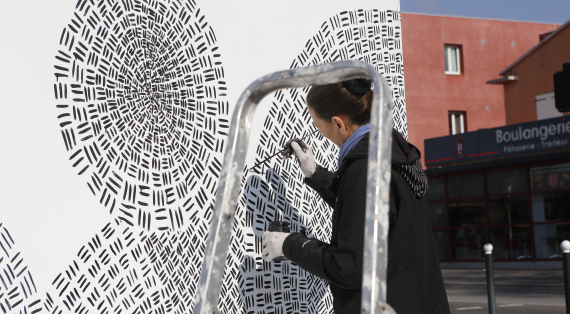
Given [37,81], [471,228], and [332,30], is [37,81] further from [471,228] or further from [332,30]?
[471,228]

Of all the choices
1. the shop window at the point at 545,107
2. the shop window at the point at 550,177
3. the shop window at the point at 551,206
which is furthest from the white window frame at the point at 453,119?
the shop window at the point at 551,206

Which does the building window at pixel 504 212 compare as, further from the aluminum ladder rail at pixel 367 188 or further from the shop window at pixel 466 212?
the aluminum ladder rail at pixel 367 188

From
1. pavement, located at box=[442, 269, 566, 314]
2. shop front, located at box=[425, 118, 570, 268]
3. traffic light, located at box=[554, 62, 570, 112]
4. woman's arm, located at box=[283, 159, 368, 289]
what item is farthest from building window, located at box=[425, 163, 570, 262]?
woman's arm, located at box=[283, 159, 368, 289]

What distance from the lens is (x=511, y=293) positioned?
13258 mm

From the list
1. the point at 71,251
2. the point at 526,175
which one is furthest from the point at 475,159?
the point at 71,251

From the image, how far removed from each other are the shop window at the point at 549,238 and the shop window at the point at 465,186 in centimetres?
227

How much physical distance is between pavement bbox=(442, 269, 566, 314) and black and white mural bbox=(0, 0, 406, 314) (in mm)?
8016

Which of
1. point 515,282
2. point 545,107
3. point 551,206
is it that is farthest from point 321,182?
point 545,107

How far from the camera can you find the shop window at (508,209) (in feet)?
66.8

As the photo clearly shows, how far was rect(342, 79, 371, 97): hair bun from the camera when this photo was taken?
7.05 ft

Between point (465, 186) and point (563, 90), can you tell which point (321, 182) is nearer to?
point (563, 90)

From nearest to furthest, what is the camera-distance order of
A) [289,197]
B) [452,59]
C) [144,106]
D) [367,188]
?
[367,188] → [144,106] → [289,197] → [452,59]

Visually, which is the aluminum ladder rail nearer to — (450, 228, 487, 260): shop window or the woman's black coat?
the woman's black coat

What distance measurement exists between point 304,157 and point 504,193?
19.3 m
